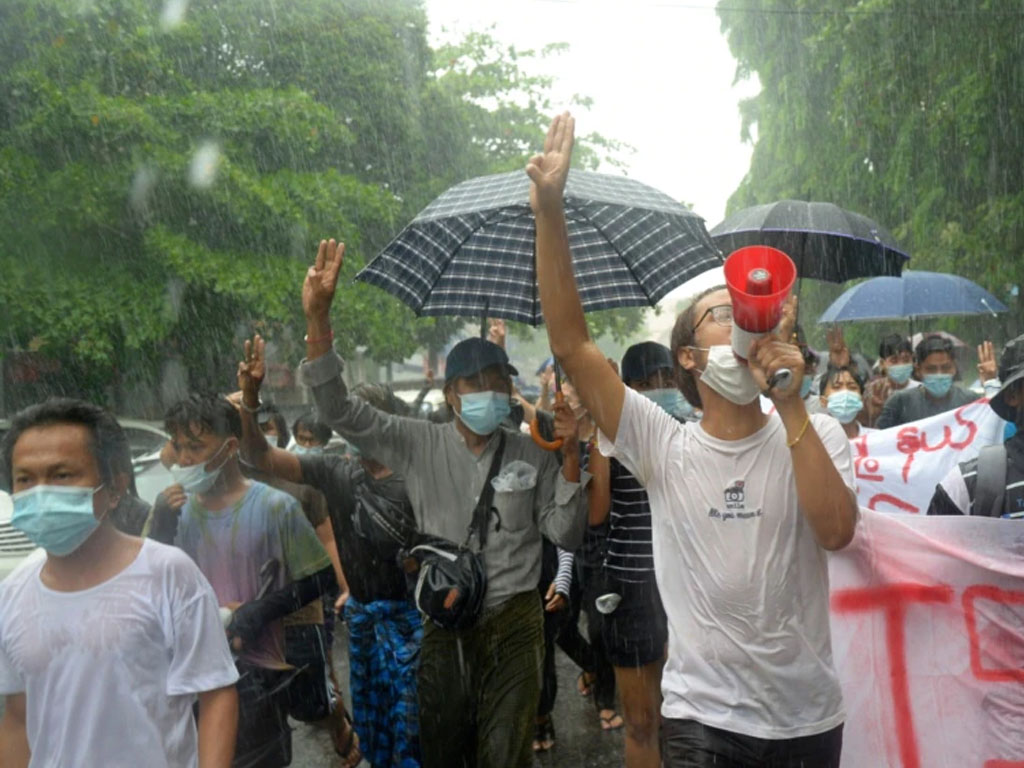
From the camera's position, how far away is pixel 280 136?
43.9ft

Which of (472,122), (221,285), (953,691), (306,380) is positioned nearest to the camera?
(953,691)

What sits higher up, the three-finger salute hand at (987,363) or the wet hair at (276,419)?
the three-finger salute hand at (987,363)

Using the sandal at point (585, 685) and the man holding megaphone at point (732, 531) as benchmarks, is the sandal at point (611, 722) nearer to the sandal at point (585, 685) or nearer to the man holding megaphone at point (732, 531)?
the sandal at point (585, 685)

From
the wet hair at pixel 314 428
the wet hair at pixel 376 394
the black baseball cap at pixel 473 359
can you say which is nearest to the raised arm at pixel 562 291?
the black baseball cap at pixel 473 359

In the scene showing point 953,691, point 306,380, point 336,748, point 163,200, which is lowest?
point 336,748

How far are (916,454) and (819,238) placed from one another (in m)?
2.19

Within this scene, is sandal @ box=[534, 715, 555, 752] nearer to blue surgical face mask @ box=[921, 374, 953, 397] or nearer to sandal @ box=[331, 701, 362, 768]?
sandal @ box=[331, 701, 362, 768]

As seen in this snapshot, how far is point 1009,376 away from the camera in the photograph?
11.5ft

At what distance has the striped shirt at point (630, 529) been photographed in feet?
14.6

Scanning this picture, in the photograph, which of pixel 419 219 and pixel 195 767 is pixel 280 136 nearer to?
pixel 419 219

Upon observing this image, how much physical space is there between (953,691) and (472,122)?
21.3 m

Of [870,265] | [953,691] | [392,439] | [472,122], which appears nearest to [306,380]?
[392,439]

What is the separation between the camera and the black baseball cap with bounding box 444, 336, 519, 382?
13.8 ft

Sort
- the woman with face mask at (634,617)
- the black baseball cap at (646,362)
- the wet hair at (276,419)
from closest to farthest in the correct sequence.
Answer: the woman with face mask at (634,617) → the black baseball cap at (646,362) → the wet hair at (276,419)
